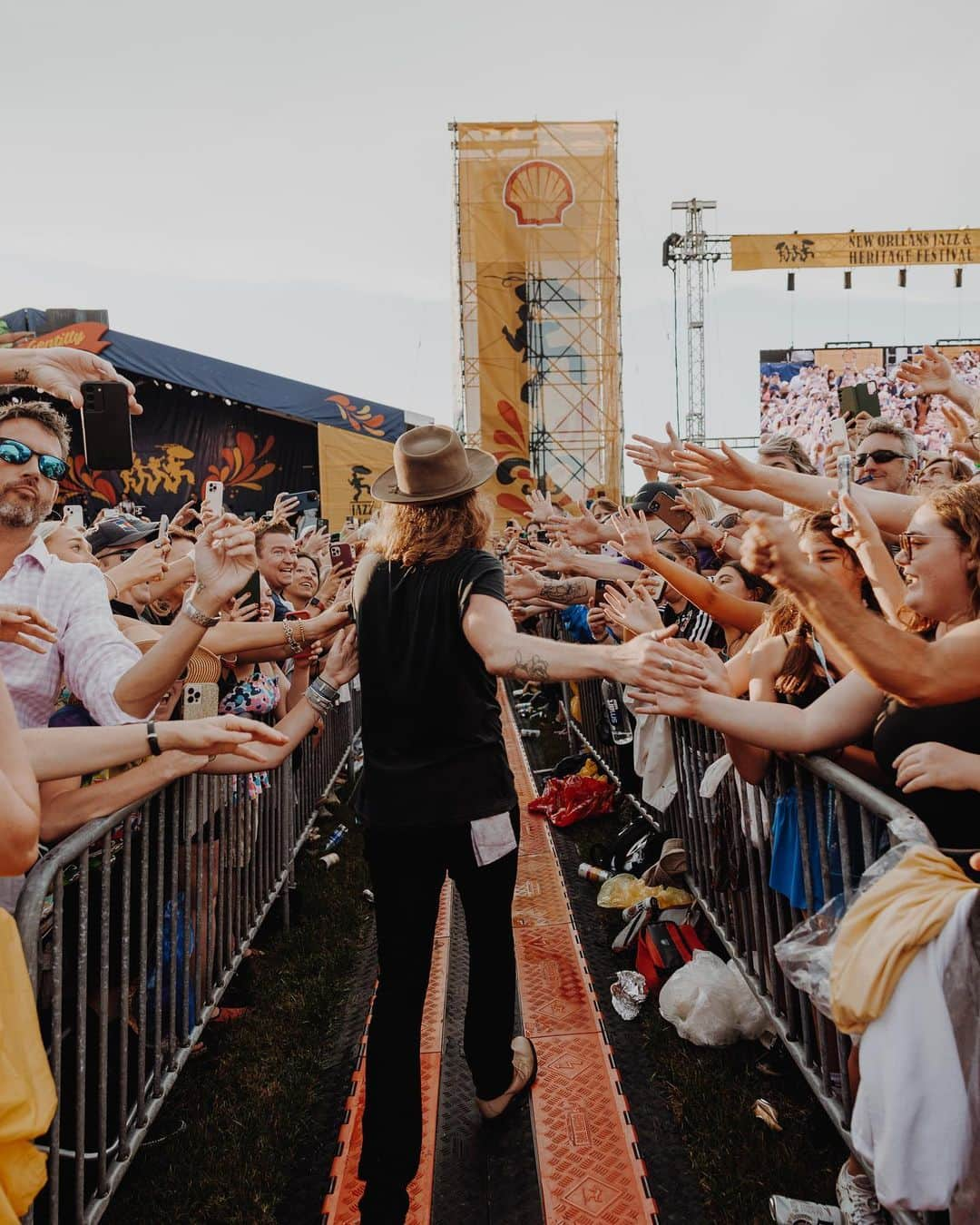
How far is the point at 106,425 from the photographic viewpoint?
3.20 meters

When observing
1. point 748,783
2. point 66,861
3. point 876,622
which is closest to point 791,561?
point 876,622

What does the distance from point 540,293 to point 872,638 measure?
27271 millimetres

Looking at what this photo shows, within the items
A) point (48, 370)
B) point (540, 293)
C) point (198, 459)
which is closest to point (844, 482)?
point (48, 370)

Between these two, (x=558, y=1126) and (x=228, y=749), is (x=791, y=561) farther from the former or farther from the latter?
(x=558, y=1126)

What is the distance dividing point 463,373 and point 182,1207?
25.9m

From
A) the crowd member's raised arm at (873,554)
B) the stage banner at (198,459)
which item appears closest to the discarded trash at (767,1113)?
the crowd member's raised arm at (873,554)

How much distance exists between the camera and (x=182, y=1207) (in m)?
2.60

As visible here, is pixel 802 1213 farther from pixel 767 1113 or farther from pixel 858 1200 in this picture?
pixel 767 1113

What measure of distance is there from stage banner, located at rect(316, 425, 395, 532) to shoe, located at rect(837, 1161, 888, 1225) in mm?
14842

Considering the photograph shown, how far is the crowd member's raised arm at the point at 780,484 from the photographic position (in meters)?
3.04

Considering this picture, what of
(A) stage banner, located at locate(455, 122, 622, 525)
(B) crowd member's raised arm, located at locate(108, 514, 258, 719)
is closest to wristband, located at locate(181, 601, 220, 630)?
(B) crowd member's raised arm, located at locate(108, 514, 258, 719)

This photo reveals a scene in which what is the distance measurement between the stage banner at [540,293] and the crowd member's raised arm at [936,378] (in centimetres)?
2264

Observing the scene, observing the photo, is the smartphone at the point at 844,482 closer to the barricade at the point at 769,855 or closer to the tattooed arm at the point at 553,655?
the tattooed arm at the point at 553,655

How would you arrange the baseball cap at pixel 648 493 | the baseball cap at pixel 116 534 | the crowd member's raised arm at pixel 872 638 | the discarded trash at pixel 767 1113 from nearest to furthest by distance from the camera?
1. the crowd member's raised arm at pixel 872 638
2. the discarded trash at pixel 767 1113
3. the baseball cap at pixel 648 493
4. the baseball cap at pixel 116 534
